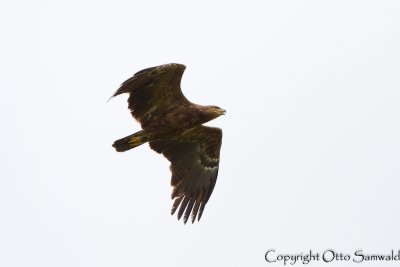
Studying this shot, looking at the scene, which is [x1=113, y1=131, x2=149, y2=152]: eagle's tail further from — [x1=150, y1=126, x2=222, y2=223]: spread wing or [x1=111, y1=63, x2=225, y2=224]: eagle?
[x1=150, y1=126, x2=222, y2=223]: spread wing

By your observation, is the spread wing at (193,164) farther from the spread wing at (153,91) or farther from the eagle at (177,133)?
the spread wing at (153,91)

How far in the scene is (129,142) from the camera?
20.8 m

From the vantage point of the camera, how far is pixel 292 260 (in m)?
22.2

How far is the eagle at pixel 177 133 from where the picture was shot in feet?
67.1

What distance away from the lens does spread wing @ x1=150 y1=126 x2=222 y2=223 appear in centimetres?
2175

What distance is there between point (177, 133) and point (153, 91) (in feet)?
3.60

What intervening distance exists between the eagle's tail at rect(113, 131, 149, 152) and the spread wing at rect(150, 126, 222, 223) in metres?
0.76

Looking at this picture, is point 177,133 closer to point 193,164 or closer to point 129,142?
point 129,142

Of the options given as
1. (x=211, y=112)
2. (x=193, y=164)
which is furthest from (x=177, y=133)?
(x=193, y=164)

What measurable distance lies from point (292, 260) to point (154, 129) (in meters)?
4.38

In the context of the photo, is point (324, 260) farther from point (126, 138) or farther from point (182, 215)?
point (126, 138)

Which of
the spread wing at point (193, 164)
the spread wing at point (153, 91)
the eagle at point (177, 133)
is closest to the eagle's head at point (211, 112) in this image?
the eagle at point (177, 133)

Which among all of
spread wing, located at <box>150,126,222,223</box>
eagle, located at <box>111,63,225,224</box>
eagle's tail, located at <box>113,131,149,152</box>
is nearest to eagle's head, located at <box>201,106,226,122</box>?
eagle, located at <box>111,63,225,224</box>

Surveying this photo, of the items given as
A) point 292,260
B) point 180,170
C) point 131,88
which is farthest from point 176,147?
point 292,260
